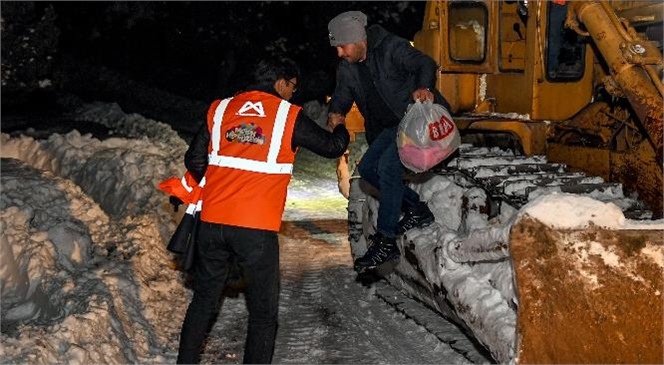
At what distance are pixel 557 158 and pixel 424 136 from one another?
1798 millimetres

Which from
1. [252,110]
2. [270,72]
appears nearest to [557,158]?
[270,72]

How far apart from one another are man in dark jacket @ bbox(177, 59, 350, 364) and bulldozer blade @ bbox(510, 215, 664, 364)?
4.81ft

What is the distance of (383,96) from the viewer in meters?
6.64

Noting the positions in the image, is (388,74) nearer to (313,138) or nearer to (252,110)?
(313,138)

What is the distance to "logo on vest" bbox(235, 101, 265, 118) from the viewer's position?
5172 millimetres

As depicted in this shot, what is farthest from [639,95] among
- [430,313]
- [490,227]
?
[430,313]

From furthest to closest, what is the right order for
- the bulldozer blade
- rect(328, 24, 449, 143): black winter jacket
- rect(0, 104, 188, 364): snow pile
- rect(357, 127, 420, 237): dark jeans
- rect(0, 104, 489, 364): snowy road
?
rect(357, 127, 420, 237): dark jeans, rect(328, 24, 449, 143): black winter jacket, rect(0, 104, 489, 364): snowy road, rect(0, 104, 188, 364): snow pile, the bulldozer blade

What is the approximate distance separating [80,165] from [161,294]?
4919 mm

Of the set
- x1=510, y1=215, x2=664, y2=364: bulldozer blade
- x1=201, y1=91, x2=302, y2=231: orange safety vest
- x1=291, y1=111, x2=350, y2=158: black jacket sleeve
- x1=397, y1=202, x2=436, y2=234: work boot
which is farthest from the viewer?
x1=397, y1=202, x2=436, y2=234: work boot

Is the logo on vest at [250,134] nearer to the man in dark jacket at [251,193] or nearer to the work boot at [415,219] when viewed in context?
the man in dark jacket at [251,193]

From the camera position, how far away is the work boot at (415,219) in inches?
277

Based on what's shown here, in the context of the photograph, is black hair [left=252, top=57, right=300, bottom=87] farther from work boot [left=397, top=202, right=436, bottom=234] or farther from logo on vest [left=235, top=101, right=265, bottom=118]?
work boot [left=397, top=202, right=436, bottom=234]

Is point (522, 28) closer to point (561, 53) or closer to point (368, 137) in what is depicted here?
point (561, 53)

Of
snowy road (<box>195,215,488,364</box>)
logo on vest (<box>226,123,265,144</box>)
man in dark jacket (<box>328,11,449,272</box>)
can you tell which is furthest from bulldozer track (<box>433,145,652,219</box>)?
logo on vest (<box>226,123,265,144</box>)
